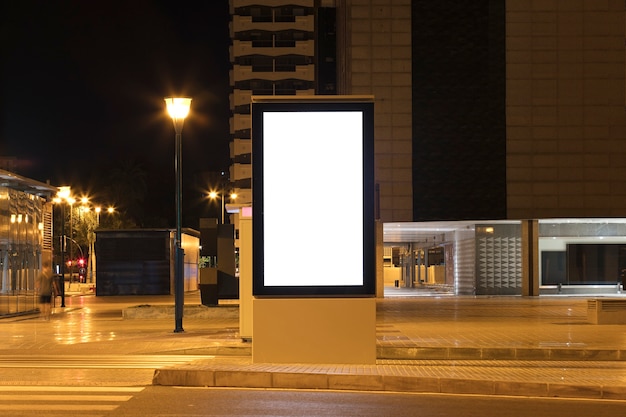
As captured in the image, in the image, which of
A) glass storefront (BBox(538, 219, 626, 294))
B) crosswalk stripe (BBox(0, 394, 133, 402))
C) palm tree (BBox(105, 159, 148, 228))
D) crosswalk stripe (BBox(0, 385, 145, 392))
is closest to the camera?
crosswalk stripe (BBox(0, 394, 133, 402))

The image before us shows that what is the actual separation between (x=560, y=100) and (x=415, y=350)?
28759mm

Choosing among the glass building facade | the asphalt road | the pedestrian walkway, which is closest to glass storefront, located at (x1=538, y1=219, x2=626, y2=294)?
the pedestrian walkway

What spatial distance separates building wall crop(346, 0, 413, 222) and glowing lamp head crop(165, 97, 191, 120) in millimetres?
20306

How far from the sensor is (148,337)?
67.1ft

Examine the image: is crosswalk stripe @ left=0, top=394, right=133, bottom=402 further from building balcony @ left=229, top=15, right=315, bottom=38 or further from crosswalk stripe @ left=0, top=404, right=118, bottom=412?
building balcony @ left=229, top=15, right=315, bottom=38

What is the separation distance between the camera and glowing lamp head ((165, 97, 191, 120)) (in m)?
22.1

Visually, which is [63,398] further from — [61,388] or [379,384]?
[379,384]

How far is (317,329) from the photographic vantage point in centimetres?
1295

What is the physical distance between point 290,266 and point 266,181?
129cm

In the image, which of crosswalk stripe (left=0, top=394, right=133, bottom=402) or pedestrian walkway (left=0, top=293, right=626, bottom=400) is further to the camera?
pedestrian walkway (left=0, top=293, right=626, bottom=400)

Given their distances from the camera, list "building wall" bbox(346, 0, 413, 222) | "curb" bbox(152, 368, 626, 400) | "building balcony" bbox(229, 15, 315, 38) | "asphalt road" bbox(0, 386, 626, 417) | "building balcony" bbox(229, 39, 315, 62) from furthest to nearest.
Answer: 1. "building balcony" bbox(229, 39, 315, 62)
2. "building balcony" bbox(229, 15, 315, 38)
3. "building wall" bbox(346, 0, 413, 222)
4. "curb" bbox(152, 368, 626, 400)
5. "asphalt road" bbox(0, 386, 626, 417)

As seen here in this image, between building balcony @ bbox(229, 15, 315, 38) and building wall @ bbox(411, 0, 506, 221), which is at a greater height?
building balcony @ bbox(229, 15, 315, 38)

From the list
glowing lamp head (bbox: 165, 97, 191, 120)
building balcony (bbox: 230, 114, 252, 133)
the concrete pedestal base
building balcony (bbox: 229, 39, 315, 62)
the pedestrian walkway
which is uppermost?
building balcony (bbox: 229, 39, 315, 62)

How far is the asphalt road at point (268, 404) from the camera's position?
10.0m
